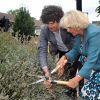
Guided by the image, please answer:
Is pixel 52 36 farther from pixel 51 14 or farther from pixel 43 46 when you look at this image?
pixel 51 14

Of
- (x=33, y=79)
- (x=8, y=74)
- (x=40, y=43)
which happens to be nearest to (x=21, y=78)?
(x=8, y=74)

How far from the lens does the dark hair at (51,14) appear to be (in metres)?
6.29

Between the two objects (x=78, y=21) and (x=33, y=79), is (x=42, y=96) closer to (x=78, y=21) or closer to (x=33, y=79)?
(x=33, y=79)

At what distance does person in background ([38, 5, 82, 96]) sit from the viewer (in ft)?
20.7

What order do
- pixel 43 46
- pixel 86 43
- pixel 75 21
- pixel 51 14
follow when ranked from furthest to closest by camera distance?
pixel 43 46
pixel 51 14
pixel 86 43
pixel 75 21

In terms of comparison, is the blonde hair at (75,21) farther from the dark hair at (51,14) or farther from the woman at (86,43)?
the dark hair at (51,14)

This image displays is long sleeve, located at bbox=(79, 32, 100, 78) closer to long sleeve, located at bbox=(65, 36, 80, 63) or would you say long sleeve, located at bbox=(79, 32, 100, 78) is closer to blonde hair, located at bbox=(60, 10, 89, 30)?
blonde hair, located at bbox=(60, 10, 89, 30)

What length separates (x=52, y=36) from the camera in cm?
677

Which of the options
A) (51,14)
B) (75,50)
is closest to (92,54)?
(75,50)

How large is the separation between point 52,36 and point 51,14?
1.61 ft

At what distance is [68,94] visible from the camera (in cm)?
766

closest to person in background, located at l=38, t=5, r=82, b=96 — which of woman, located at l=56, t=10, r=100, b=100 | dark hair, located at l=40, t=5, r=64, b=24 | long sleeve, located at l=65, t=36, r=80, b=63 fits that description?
dark hair, located at l=40, t=5, r=64, b=24

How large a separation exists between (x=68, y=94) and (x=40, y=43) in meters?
1.27

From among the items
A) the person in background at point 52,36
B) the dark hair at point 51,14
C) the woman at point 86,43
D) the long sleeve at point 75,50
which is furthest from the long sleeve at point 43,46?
the woman at point 86,43
